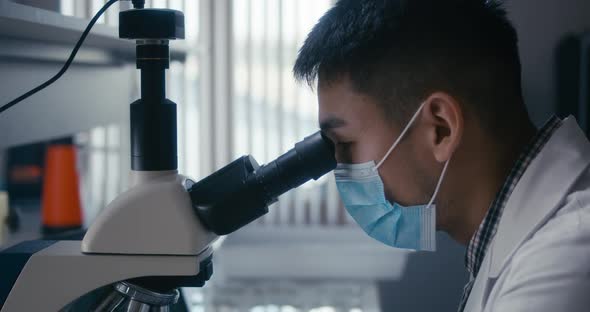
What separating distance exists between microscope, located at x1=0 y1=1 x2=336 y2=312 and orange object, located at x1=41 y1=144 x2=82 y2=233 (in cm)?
124

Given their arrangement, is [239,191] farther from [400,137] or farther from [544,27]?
[544,27]

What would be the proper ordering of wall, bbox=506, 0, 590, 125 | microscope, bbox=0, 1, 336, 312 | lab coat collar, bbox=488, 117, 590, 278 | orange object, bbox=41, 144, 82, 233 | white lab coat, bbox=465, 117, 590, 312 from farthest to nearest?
wall, bbox=506, 0, 590, 125, orange object, bbox=41, 144, 82, 233, lab coat collar, bbox=488, 117, 590, 278, white lab coat, bbox=465, 117, 590, 312, microscope, bbox=0, 1, 336, 312

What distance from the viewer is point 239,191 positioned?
737mm

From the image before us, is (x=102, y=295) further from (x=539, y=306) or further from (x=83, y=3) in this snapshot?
(x=83, y=3)

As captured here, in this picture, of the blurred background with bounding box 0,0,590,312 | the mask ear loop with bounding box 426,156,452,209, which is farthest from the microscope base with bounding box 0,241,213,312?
the blurred background with bounding box 0,0,590,312

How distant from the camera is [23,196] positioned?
235cm

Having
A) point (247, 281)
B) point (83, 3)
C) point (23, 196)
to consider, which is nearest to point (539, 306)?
point (247, 281)

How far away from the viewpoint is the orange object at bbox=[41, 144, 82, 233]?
196 cm

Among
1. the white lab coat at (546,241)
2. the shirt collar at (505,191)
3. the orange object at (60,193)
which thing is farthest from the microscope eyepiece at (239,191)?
the orange object at (60,193)

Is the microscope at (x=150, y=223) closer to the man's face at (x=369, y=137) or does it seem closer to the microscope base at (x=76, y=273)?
the microscope base at (x=76, y=273)

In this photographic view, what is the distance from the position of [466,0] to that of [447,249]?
5.51 feet

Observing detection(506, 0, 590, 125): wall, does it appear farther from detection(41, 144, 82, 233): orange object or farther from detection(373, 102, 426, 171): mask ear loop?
→ detection(373, 102, 426, 171): mask ear loop

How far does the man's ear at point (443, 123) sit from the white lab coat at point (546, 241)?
11 centimetres

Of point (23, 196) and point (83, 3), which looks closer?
point (23, 196)
